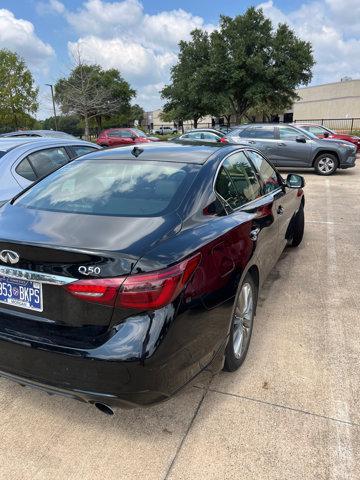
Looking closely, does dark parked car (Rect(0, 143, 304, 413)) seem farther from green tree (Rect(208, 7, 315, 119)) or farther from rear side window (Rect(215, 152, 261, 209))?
green tree (Rect(208, 7, 315, 119))

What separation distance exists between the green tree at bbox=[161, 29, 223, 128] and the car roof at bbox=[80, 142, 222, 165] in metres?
26.3

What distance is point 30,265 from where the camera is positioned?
216 centimetres

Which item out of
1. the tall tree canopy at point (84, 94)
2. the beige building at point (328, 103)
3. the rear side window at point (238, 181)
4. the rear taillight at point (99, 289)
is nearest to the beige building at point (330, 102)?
the beige building at point (328, 103)

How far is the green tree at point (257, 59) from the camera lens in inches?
1068

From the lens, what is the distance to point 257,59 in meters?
26.5

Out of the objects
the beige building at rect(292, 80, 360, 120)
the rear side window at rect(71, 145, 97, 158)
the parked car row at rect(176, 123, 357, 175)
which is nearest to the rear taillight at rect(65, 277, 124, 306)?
the rear side window at rect(71, 145, 97, 158)

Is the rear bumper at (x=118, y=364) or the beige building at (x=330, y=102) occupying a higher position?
the beige building at (x=330, y=102)

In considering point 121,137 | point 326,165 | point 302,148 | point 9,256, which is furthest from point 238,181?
point 121,137

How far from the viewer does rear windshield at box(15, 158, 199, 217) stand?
8.61 feet

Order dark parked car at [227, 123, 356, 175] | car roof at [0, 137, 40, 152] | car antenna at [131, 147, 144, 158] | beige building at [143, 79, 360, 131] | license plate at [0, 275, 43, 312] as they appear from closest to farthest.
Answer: license plate at [0, 275, 43, 312], car antenna at [131, 147, 144, 158], car roof at [0, 137, 40, 152], dark parked car at [227, 123, 356, 175], beige building at [143, 79, 360, 131]

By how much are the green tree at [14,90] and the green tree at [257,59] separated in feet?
39.6

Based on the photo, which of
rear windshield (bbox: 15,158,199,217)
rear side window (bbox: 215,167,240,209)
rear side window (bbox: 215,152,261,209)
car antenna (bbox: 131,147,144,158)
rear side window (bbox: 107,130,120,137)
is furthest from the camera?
rear side window (bbox: 107,130,120,137)

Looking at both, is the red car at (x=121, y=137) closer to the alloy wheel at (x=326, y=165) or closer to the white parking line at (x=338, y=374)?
the alloy wheel at (x=326, y=165)

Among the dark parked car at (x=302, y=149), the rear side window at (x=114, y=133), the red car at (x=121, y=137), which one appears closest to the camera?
the dark parked car at (x=302, y=149)
